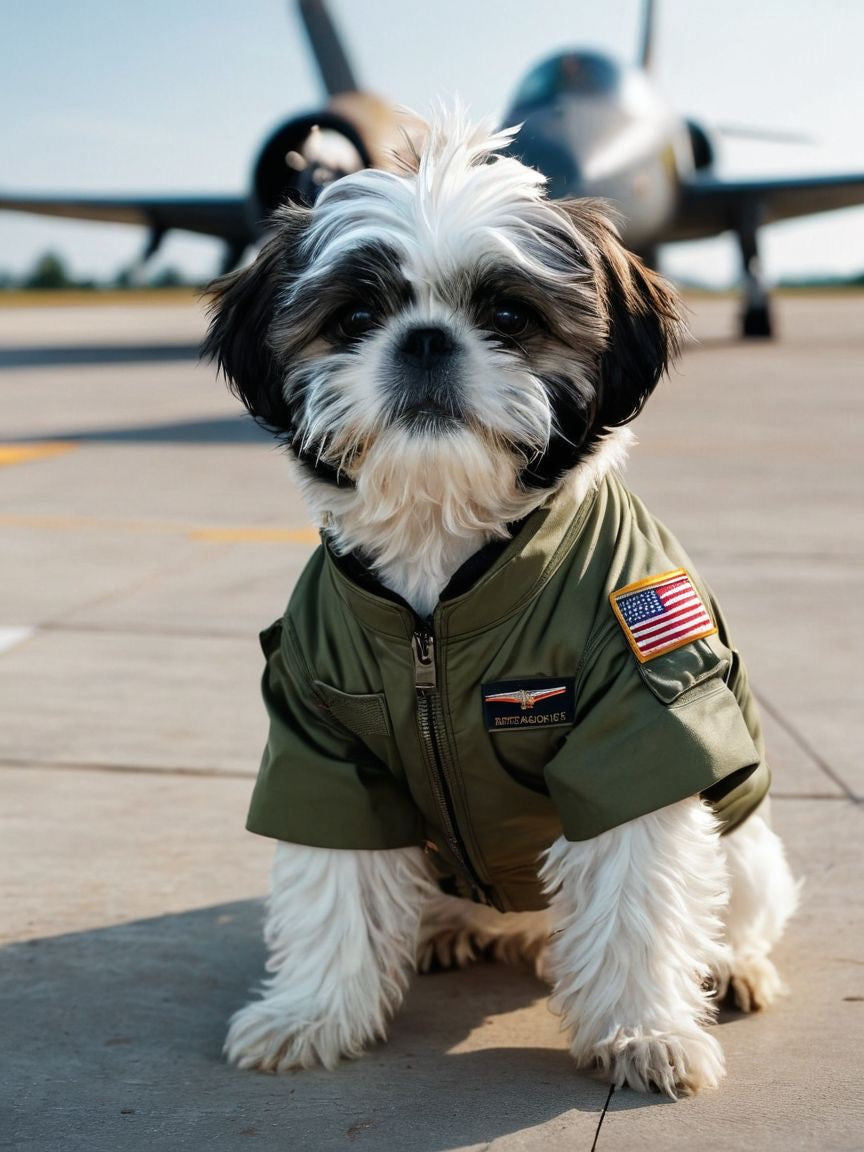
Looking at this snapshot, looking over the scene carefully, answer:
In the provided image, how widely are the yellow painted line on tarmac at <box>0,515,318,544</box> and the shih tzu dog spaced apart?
4.83 metres

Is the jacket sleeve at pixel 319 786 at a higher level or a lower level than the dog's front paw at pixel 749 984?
higher

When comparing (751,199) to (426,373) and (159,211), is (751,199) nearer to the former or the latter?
(159,211)

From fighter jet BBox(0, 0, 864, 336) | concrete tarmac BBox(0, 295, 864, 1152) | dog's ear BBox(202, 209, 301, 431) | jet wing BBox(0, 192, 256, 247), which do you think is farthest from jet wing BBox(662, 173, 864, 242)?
dog's ear BBox(202, 209, 301, 431)

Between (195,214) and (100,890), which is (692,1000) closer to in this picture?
(100,890)

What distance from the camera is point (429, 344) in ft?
8.07

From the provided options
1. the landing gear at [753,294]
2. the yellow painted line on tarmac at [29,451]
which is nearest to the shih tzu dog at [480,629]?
the yellow painted line on tarmac at [29,451]

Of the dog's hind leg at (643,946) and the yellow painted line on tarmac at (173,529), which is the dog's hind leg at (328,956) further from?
the yellow painted line on tarmac at (173,529)

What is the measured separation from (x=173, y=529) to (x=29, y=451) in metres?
3.82

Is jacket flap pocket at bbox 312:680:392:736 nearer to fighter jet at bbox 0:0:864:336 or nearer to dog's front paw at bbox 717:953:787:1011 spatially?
dog's front paw at bbox 717:953:787:1011

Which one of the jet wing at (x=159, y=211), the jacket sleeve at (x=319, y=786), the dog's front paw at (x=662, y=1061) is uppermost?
the jacket sleeve at (x=319, y=786)

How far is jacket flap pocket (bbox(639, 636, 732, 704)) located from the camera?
257 centimetres

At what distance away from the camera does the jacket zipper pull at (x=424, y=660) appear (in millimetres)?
2641

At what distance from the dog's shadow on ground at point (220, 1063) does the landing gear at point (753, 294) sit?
23907 millimetres

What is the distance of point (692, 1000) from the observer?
2.71m
